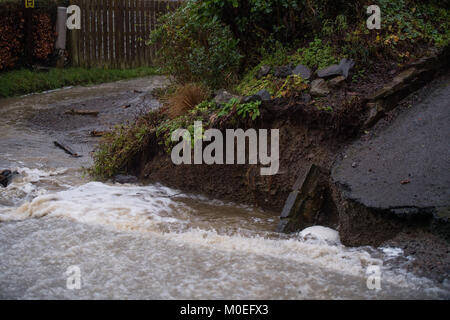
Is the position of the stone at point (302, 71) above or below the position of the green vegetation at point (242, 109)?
above

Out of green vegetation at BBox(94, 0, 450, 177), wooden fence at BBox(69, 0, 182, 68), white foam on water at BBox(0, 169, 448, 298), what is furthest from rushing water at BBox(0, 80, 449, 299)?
wooden fence at BBox(69, 0, 182, 68)

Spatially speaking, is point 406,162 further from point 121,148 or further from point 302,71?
point 121,148

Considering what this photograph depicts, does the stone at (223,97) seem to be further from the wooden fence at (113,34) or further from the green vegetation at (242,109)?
the wooden fence at (113,34)

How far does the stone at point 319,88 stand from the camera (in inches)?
260

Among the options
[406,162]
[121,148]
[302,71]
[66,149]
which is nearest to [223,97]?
[302,71]

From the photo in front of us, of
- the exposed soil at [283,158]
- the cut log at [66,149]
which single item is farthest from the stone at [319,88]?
the cut log at [66,149]

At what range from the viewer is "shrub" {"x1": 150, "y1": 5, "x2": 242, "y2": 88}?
818 cm

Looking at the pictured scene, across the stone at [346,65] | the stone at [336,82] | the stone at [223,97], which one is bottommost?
the stone at [223,97]

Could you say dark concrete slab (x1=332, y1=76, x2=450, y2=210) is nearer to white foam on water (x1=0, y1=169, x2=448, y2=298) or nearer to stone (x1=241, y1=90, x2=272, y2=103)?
white foam on water (x1=0, y1=169, x2=448, y2=298)

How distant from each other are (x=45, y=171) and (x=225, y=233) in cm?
362

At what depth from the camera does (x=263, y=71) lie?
7.68 m

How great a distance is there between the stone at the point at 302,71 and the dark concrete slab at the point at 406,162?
1.30m

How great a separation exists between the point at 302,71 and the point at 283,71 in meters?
0.35

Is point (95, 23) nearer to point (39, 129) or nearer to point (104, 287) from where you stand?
point (39, 129)
